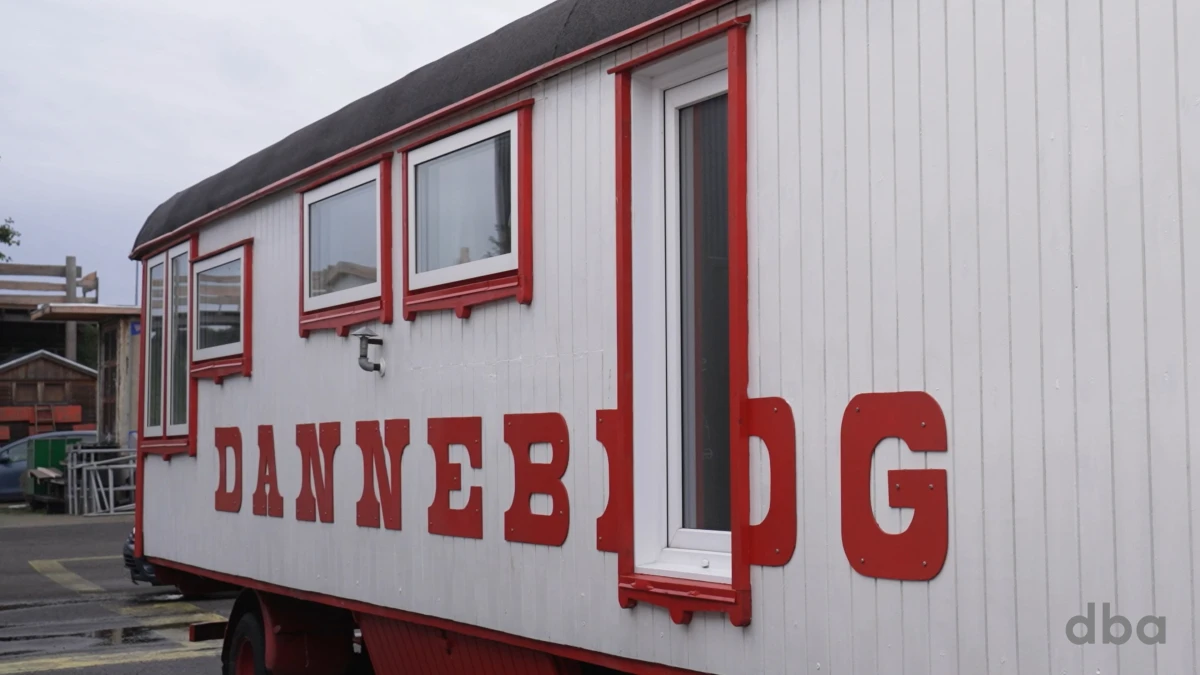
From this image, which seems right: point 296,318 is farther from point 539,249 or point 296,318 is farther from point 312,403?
point 539,249

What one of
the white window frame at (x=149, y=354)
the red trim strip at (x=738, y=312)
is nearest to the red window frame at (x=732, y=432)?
the red trim strip at (x=738, y=312)

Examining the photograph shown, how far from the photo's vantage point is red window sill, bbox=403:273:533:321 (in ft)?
15.1

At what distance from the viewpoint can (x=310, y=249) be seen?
6176 mm

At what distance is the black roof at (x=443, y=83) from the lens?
429cm

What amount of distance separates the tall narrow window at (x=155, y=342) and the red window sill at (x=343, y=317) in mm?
2235

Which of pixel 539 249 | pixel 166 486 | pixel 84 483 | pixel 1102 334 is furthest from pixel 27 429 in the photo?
pixel 1102 334

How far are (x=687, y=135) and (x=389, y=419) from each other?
80.5 inches

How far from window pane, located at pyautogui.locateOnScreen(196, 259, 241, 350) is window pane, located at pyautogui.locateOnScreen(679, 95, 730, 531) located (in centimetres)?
365

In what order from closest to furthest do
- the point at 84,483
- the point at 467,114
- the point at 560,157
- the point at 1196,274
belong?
the point at 1196,274 < the point at 560,157 < the point at 467,114 < the point at 84,483

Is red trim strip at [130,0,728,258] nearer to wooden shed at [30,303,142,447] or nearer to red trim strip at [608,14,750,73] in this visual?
red trim strip at [608,14,750,73]

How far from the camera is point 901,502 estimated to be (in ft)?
10.2

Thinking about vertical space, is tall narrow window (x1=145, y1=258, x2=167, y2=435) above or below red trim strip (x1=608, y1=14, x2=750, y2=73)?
below

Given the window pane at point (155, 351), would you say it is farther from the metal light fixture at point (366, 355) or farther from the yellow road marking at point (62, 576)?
the yellow road marking at point (62, 576)

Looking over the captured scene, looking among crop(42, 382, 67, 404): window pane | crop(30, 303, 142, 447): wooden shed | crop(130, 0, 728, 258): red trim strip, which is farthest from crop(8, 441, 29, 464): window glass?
crop(130, 0, 728, 258): red trim strip
